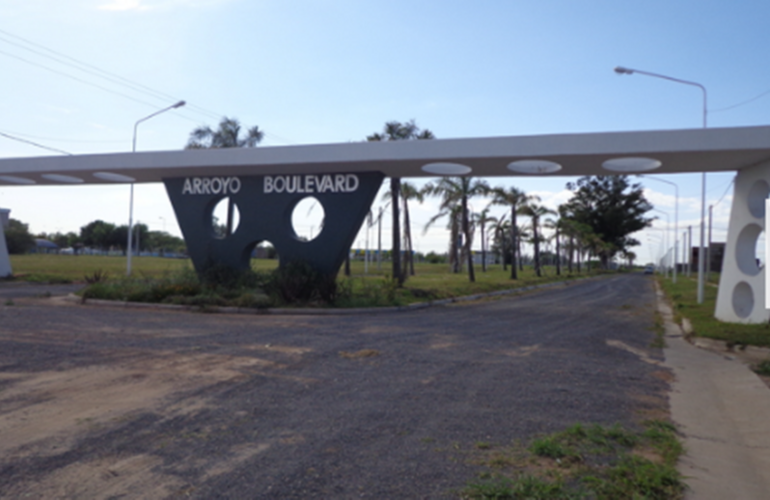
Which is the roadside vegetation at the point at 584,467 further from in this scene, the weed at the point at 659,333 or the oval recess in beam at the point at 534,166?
the oval recess in beam at the point at 534,166

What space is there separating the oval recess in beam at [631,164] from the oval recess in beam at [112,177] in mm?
16454

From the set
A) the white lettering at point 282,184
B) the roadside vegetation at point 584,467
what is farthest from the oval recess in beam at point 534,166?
the roadside vegetation at point 584,467

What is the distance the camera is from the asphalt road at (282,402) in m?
4.59

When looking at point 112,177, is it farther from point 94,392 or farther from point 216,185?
point 94,392

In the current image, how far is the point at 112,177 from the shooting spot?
2281 centimetres

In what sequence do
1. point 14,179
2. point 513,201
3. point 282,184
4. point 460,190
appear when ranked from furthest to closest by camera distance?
point 513,201, point 460,190, point 14,179, point 282,184

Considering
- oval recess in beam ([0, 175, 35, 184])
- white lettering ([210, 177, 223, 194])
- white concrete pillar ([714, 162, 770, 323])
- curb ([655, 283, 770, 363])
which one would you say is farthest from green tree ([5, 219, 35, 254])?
curb ([655, 283, 770, 363])

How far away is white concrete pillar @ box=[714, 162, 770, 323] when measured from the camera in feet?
50.8

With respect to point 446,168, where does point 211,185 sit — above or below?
below

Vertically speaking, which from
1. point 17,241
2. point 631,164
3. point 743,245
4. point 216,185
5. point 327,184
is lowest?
point 743,245

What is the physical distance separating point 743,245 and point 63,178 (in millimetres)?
22787

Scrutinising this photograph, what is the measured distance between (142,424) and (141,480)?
1481 millimetres

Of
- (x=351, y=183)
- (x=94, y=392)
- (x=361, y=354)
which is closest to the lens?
(x=94, y=392)

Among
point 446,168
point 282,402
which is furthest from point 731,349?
point 282,402
